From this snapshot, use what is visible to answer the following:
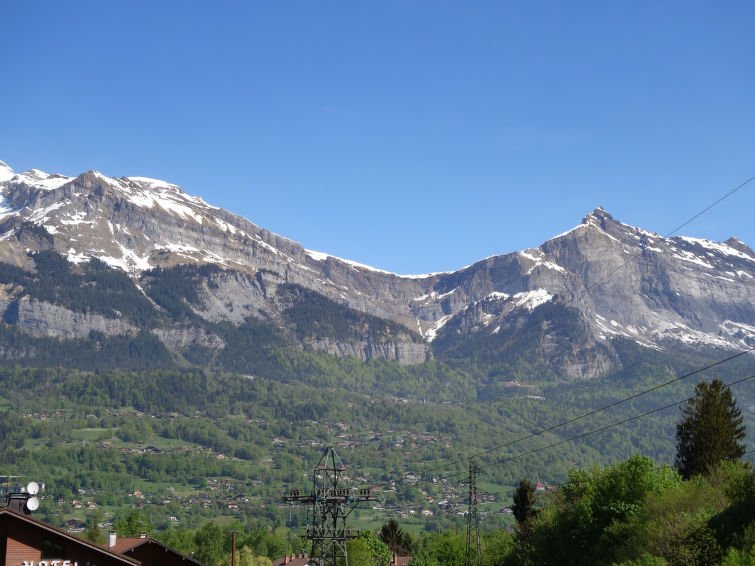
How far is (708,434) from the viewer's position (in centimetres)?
11069

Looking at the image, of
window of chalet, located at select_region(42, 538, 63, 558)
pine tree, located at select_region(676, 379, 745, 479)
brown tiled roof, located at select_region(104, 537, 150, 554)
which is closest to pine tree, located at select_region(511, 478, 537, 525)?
pine tree, located at select_region(676, 379, 745, 479)

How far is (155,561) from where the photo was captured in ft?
282

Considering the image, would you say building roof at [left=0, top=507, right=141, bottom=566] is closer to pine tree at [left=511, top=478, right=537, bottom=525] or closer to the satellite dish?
the satellite dish

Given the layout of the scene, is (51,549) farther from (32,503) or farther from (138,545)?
(138,545)

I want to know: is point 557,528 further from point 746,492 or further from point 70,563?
point 70,563

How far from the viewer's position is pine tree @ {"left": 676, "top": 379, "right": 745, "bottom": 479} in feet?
361

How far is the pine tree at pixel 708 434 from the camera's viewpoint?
110 metres

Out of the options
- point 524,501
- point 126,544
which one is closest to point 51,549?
point 126,544

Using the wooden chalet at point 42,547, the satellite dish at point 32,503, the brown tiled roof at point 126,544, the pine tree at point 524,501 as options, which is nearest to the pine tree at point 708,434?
the pine tree at point 524,501

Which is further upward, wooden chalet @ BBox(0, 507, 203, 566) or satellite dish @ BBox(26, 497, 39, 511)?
satellite dish @ BBox(26, 497, 39, 511)

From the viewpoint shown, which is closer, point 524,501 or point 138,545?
point 138,545

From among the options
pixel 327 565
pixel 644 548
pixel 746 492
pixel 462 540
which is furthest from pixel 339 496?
pixel 462 540

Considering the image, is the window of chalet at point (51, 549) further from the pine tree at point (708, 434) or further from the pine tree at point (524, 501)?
the pine tree at point (524, 501)

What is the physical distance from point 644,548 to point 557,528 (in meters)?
27.4
